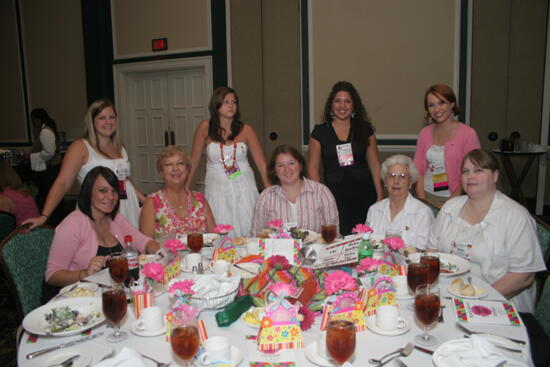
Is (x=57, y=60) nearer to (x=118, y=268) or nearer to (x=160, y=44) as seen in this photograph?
(x=160, y=44)

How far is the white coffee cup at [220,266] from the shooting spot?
202 centimetres

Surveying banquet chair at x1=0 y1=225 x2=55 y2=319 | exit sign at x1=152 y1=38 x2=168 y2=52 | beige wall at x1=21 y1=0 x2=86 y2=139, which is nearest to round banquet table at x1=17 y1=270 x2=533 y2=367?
banquet chair at x1=0 y1=225 x2=55 y2=319

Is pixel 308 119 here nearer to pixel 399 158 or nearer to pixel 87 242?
pixel 399 158

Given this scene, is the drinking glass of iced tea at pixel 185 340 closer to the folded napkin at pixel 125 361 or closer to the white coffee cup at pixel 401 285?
the folded napkin at pixel 125 361

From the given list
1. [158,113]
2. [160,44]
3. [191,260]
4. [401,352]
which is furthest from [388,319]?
[158,113]

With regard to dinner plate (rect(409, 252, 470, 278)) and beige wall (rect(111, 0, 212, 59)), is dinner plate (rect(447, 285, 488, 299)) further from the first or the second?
beige wall (rect(111, 0, 212, 59))

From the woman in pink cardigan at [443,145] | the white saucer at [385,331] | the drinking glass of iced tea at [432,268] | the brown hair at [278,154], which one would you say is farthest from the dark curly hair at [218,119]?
the white saucer at [385,331]

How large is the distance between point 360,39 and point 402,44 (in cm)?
59

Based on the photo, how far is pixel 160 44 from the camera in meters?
7.27

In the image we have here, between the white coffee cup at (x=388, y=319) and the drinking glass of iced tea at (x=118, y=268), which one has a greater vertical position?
the drinking glass of iced tea at (x=118, y=268)

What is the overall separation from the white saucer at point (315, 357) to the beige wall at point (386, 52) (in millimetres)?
5353

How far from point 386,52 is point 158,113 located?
3.91 metres

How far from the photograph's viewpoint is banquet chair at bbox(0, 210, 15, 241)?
3191 millimetres

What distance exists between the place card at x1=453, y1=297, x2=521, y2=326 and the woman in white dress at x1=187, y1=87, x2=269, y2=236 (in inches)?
88.0
